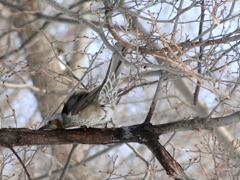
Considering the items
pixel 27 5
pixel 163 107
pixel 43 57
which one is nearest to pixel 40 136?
pixel 43 57

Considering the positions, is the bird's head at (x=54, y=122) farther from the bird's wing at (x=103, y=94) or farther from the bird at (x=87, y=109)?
the bird's wing at (x=103, y=94)

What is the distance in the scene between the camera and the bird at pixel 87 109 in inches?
199

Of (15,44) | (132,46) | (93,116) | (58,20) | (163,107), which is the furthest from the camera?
(163,107)

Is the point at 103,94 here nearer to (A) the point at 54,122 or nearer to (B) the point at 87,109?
(B) the point at 87,109

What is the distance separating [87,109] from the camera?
5.29m

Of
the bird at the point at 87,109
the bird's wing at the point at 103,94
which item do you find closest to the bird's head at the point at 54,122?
the bird at the point at 87,109

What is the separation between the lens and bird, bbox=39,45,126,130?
16.6 ft

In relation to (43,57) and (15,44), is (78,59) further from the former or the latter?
(15,44)

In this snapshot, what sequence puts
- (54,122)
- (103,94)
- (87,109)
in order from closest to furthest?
(103,94), (54,122), (87,109)

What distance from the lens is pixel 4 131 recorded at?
14.4ft

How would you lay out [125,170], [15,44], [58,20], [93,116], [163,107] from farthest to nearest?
[163,107]
[125,170]
[15,44]
[58,20]
[93,116]

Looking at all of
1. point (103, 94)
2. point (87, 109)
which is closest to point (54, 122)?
point (87, 109)

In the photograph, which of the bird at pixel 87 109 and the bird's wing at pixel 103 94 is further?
the bird at pixel 87 109

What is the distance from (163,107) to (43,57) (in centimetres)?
365
